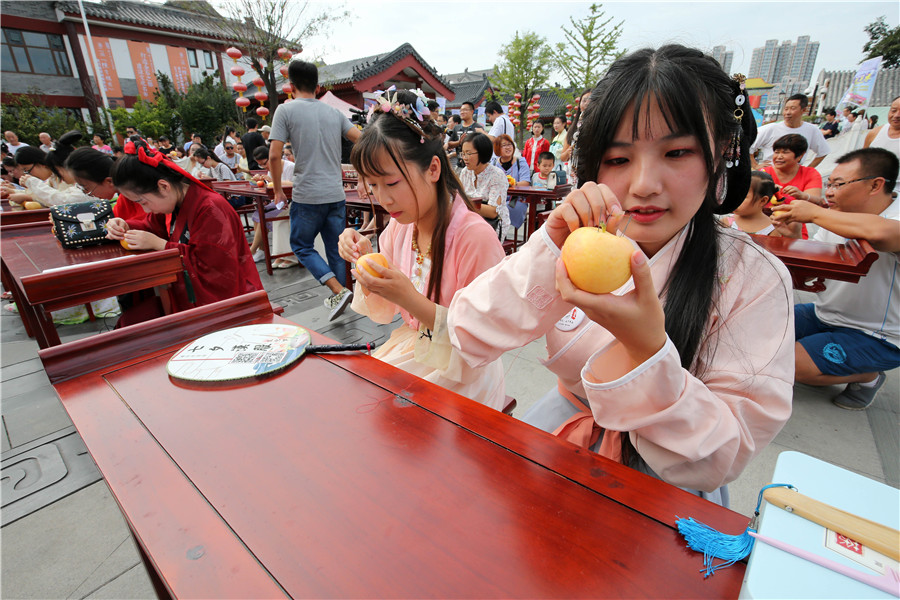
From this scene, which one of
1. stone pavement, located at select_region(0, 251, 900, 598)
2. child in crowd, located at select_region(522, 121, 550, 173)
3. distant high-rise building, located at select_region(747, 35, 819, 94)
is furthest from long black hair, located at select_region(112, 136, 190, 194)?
distant high-rise building, located at select_region(747, 35, 819, 94)

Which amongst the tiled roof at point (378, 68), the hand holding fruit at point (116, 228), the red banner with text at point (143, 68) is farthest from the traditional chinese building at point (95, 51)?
the hand holding fruit at point (116, 228)

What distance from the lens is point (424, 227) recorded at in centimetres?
185

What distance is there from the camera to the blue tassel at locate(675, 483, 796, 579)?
58 centimetres

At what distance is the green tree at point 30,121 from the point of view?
48.8 ft

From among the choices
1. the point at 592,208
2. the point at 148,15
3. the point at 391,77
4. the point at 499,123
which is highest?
the point at 148,15

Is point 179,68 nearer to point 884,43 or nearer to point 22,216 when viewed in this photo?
point 22,216

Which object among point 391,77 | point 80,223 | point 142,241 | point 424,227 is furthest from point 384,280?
point 391,77

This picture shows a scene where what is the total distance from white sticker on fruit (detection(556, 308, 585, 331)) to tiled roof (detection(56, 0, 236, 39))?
70.5ft

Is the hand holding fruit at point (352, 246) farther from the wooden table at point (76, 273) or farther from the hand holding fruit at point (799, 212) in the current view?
the hand holding fruit at point (799, 212)

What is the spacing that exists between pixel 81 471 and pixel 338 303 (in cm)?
220

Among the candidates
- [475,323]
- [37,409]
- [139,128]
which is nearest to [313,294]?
[37,409]

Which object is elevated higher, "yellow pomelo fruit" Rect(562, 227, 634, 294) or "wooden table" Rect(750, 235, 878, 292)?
"yellow pomelo fruit" Rect(562, 227, 634, 294)

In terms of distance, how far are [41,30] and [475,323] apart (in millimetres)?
27420

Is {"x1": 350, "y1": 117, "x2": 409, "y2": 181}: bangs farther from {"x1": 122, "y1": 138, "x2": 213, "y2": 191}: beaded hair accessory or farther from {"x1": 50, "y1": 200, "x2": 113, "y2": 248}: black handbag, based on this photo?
{"x1": 50, "y1": 200, "x2": 113, "y2": 248}: black handbag
